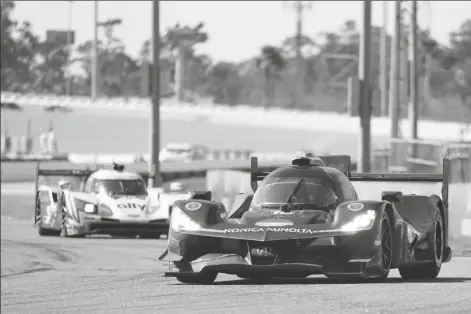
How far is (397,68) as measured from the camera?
6275cm

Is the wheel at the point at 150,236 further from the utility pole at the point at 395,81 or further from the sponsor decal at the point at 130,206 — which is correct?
the utility pole at the point at 395,81

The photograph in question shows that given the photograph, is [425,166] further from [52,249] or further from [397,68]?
[52,249]

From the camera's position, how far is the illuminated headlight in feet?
47.3

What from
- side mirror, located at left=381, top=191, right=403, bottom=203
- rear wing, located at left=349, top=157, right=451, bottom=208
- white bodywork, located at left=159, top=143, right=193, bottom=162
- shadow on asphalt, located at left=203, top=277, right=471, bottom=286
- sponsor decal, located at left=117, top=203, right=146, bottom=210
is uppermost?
rear wing, located at left=349, top=157, right=451, bottom=208

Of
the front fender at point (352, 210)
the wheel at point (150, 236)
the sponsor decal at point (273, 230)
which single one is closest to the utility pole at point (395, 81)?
the wheel at point (150, 236)

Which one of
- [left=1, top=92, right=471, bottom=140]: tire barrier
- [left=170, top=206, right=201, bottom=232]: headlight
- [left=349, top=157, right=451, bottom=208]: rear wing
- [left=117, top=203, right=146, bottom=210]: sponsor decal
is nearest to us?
[left=170, top=206, right=201, bottom=232]: headlight

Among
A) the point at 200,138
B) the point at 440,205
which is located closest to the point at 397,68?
the point at 440,205

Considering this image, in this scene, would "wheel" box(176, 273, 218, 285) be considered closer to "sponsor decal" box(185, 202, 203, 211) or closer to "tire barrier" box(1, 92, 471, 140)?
"sponsor decal" box(185, 202, 203, 211)

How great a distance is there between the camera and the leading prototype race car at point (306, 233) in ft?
47.3

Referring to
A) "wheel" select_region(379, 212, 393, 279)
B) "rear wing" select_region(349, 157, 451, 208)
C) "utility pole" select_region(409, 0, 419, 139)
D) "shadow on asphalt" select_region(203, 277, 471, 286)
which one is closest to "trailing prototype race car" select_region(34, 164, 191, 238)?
"rear wing" select_region(349, 157, 451, 208)

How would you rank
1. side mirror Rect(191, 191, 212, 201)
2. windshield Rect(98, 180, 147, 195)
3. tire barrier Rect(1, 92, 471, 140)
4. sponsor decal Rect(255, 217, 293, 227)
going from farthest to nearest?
1. tire barrier Rect(1, 92, 471, 140)
2. windshield Rect(98, 180, 147, 195)
3. side mirror Rect(191, 191, 212, 201)
4. sponsor decal Rect(255, 217, 293, 227)

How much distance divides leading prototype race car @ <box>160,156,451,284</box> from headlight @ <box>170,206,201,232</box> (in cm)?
1

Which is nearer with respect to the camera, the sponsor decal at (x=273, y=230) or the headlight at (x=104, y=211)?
the sponsor decal at (x=273, y=230)

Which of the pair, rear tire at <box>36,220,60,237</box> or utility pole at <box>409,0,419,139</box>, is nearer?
rear tire at <box>36,220,60,237</box>
